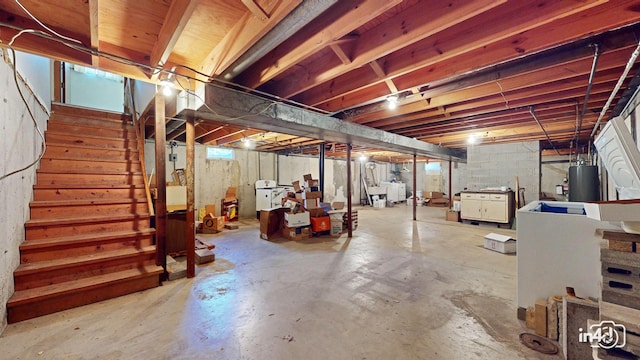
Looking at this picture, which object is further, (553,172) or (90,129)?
(553,172)

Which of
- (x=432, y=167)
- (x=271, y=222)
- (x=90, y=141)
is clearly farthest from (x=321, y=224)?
(x=432, y=167)

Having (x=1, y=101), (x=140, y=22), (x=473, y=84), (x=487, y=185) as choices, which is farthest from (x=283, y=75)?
(x=487, y=185)

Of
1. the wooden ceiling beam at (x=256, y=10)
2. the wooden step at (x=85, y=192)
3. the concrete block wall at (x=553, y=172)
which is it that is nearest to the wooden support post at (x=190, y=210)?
the wooden step at (x=85, y=192)

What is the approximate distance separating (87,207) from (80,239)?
53 centimetres

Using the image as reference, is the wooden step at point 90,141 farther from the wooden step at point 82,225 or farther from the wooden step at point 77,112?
the wooden step at point 82,225

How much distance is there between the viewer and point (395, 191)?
1153 cm

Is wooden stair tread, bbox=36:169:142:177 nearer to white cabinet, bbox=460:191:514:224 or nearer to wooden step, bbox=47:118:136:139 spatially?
wooden step, bbox=47:118:136:139

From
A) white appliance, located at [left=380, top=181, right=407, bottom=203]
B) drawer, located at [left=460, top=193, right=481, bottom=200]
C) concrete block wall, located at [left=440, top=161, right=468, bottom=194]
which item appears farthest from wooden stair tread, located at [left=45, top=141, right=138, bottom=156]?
concrete block wall, located at [left=440, top=161, right=468, bottom=194]

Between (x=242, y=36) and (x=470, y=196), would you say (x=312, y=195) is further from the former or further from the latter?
(x=470, y=196)

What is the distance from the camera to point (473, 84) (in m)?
2.68

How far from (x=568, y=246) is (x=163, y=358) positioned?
3094mm

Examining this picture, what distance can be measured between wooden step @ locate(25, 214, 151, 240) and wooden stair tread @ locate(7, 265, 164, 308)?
571mm

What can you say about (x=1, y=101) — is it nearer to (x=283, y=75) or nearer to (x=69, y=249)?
(x=69, y=249)

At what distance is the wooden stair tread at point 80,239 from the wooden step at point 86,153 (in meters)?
1.24
